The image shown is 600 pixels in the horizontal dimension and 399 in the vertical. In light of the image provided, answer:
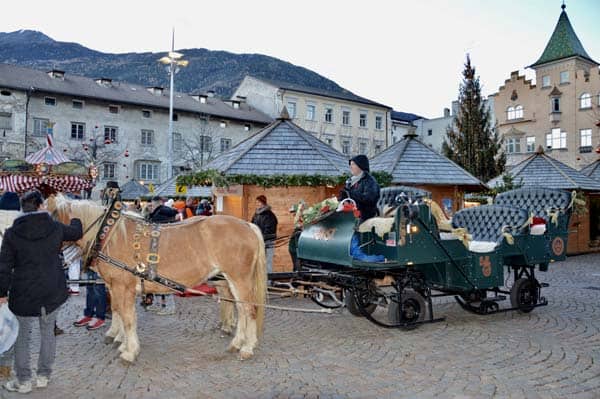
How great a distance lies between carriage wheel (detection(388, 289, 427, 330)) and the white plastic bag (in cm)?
505

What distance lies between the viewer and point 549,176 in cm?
1942

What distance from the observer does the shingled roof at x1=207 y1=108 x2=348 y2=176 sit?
38.4ft

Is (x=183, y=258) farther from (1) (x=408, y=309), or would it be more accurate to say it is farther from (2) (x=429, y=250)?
(2) (x=429, y=250)

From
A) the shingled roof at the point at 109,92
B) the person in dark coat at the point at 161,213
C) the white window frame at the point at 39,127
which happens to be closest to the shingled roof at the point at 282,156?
the person in dark coat at the point at 161,213

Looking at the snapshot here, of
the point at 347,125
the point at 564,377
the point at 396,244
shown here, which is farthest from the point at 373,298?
the point at 347,125

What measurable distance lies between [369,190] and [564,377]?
3.39 meters

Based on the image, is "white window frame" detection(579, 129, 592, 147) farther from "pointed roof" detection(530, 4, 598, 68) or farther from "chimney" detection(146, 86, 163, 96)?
"chimney" detection(146, 86, 163, 96)

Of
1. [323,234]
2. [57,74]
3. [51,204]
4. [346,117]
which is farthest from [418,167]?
[346,117]

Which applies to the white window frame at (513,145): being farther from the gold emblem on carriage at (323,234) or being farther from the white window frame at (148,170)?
the gold emblem on carriage at (323,234)

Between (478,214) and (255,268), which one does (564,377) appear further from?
(478,214)

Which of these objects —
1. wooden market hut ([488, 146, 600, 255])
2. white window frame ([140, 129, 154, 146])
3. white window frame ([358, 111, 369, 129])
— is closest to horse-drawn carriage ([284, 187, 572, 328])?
wooden market hut ([488, 146, 600, 255])

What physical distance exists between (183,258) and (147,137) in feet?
132

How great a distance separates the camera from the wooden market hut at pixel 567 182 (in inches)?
743

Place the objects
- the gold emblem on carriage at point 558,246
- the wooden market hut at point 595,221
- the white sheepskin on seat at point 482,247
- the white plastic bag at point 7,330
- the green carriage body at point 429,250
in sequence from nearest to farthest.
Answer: the white plastic bag at point 7,330 → the green carriage body at point 429,250 → the white sheepskin on seat at point 482,247 → the gold emblem on carriage at point 558,246 → the wooden market hut at point 595,221
